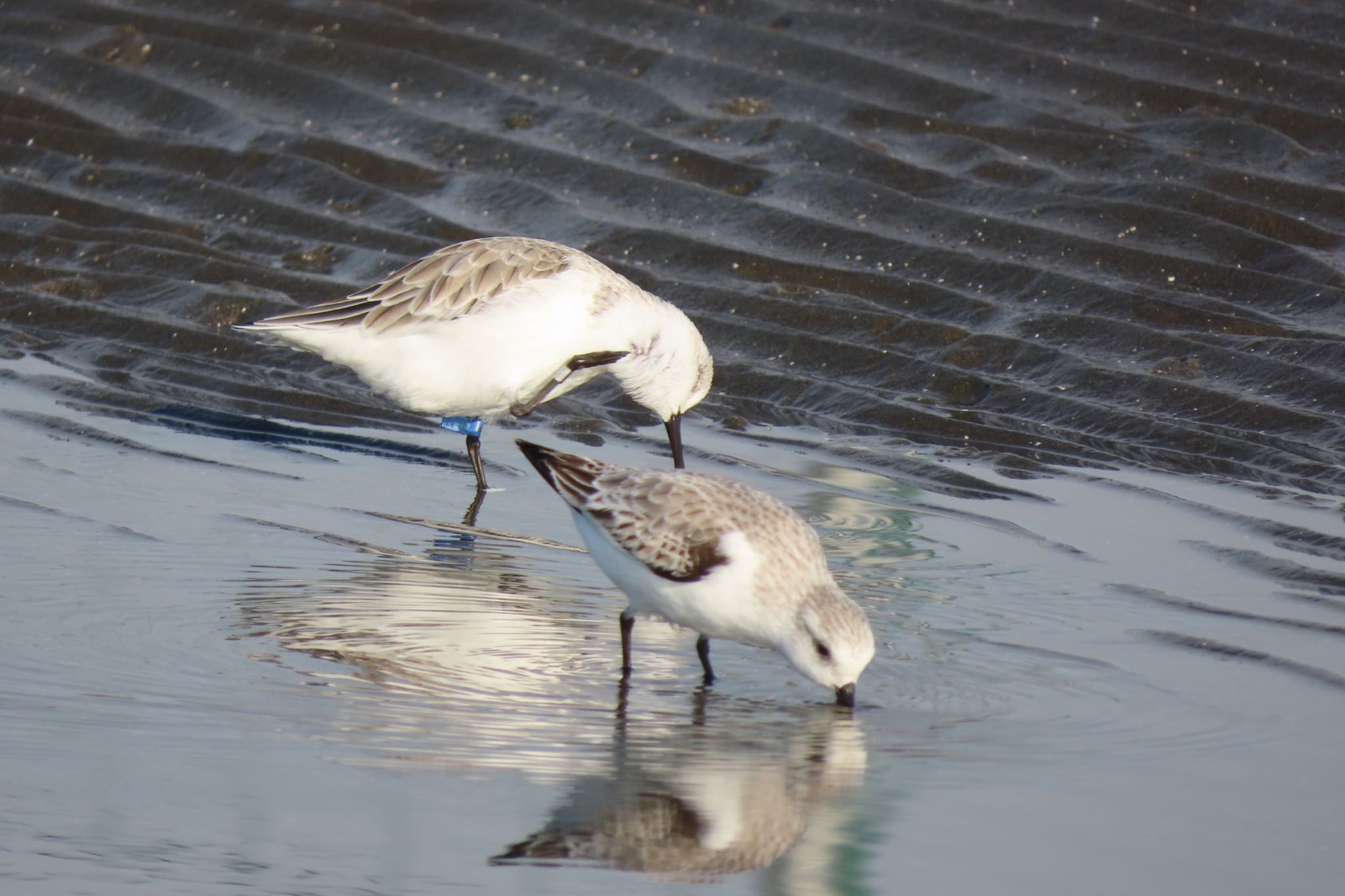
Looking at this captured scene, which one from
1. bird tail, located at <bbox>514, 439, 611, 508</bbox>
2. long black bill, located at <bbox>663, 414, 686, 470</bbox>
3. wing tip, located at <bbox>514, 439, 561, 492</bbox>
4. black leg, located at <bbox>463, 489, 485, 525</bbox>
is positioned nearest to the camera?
bird tail, located at <bbox>514, 439, 611, 508</bbox>

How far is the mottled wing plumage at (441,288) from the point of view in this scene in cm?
830

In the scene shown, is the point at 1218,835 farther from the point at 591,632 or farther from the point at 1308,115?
the point at 1308,115

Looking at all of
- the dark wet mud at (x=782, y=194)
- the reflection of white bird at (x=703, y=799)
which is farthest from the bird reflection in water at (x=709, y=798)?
the dark wet mud at (x=782, y=194)

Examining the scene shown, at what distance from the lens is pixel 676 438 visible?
28.1ft

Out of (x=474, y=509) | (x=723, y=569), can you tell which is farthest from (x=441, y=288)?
(x=723, y=569)

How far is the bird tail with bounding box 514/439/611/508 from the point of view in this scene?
20.7ft

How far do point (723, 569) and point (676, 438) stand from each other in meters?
2.80

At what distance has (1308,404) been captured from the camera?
8500 millimetres

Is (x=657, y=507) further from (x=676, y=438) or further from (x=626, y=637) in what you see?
(x=676, y=438)

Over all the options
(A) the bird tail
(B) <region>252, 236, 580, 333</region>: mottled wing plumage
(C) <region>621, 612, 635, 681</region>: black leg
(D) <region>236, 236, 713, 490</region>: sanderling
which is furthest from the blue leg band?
(C) <region>621, 612, 635, 681</region>: black leg

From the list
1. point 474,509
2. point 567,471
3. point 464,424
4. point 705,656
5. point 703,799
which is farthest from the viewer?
point 464,424

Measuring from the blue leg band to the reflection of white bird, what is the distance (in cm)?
323

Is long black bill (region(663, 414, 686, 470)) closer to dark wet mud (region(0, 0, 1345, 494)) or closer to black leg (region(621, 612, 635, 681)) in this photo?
dark wet mud (region(0, 0, 1345, 494))

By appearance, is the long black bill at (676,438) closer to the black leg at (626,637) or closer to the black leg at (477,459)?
the black leg at (477,459)
